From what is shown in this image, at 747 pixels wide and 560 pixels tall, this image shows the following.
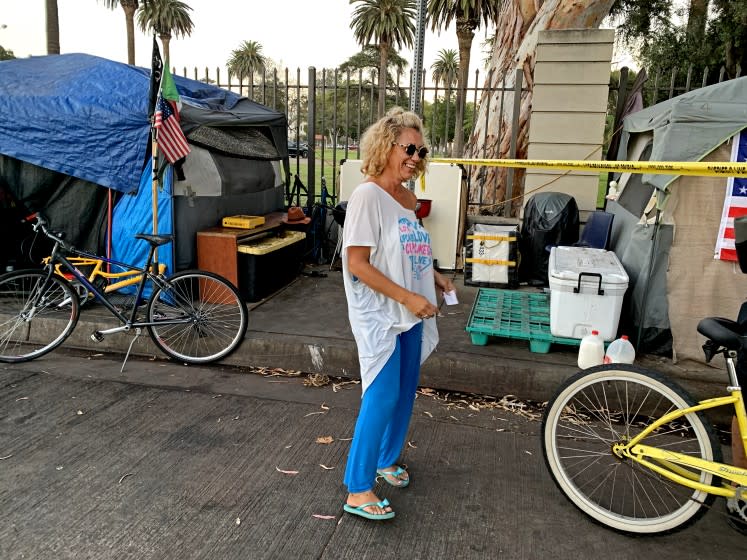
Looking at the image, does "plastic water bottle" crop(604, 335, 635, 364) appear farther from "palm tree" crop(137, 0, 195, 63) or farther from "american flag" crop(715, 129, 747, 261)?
"palm tree" crop(137, 0, 195, 63)

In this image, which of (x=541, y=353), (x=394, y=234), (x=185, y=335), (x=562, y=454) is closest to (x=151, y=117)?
(x=185, y=335)

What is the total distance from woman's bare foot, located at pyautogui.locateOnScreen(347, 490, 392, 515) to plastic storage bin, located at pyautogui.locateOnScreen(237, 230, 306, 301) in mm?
3554

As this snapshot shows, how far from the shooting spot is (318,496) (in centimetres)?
304

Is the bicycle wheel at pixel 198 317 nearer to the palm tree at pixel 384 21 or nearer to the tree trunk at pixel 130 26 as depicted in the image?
the tree trunk at pixel 130 26

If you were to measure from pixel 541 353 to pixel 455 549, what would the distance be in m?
2.42

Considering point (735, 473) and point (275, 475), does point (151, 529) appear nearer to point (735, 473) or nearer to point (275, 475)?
point (275, 475)

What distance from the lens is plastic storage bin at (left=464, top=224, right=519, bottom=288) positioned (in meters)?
6.69

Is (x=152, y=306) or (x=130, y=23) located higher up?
(x=130, y=23)

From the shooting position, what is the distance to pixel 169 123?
5.22m

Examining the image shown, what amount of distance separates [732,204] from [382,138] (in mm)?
3116

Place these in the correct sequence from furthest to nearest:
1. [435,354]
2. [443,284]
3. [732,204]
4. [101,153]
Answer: [101,153] < [435,354] < [732,204] < [443,284]

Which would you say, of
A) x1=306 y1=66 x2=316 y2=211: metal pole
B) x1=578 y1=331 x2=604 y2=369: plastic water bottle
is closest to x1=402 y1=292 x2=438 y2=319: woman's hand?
x1=578 y1=331 x2=604 y2=369: plastic water bottle

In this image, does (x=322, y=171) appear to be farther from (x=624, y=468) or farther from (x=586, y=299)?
(x=624, y=468)

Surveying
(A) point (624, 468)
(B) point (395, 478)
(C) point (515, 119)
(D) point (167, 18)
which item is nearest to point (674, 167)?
(A) point (624, 468)
